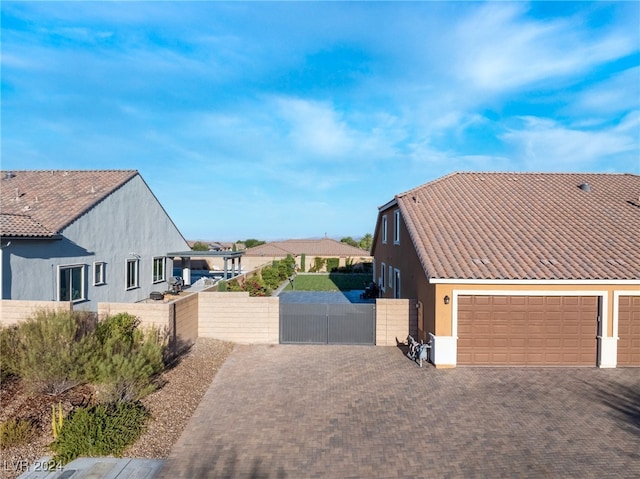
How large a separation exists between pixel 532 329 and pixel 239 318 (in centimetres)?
973

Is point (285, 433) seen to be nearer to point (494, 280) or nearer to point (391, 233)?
point (494, 280)

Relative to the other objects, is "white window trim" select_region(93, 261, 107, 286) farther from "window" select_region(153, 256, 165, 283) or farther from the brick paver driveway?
the brick paver driveway

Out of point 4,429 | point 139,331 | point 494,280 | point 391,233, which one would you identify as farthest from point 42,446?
point 391,233

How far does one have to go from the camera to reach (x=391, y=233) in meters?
20.5

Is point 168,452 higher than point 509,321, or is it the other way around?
point 509,321

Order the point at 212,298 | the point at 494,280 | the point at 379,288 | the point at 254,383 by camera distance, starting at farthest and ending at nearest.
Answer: the point at 379,288 < the point at 212,298 < the point at 494,280 < the point at 254,383

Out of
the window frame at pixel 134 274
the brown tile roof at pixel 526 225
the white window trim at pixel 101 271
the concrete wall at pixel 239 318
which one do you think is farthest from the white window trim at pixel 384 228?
the white window trim at pixel 101 271

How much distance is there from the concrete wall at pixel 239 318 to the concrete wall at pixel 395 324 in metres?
3.67

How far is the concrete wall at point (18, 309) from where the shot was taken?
36.6 feet

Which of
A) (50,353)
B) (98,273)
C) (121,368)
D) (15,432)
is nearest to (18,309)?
(50,353)

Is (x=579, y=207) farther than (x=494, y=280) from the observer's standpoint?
Yes

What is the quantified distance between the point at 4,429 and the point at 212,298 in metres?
7.75

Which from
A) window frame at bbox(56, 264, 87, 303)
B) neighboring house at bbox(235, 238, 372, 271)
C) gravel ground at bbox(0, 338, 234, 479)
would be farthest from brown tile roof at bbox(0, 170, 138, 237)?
neighboring house at bbox(235, 238, 372, 271)

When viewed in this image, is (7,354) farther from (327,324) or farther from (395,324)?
(395,324)
